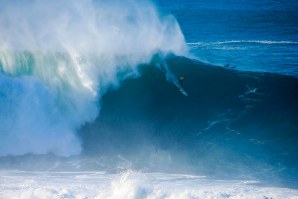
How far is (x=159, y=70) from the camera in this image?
1969 cm

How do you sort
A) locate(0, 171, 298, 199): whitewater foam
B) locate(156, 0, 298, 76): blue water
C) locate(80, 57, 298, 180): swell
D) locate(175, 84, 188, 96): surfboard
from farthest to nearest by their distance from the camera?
1. locate(156, 0, 298, 76): blue water
2. locate(175, 84, 188, 96): surfboard
3. locate(80, 57, 298, 180): swell
4. locate(0, 171, 298, 199): whitewater foam

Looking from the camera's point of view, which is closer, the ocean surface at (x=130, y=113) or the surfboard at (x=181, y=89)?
the ocean surface at (x=130, y=113)

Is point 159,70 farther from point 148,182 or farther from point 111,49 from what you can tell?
point 148,182

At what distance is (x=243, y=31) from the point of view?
32812 mm

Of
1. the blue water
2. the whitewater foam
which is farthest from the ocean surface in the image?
the blue water

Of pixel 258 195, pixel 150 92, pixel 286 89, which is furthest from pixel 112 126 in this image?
pixel 286 89

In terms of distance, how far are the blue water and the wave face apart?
16.1 feet

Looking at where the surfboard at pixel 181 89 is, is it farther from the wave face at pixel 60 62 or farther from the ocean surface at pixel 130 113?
the wave face at pixel 60 62

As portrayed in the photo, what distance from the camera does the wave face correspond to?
15.9m

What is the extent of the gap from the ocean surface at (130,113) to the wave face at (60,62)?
0.06 meters

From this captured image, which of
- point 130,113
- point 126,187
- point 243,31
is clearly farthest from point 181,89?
point 243,31

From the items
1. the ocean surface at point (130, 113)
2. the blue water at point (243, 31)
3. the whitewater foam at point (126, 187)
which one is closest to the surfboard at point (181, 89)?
the ocean surface at point (130, 113)

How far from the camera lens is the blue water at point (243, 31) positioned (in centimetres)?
2428

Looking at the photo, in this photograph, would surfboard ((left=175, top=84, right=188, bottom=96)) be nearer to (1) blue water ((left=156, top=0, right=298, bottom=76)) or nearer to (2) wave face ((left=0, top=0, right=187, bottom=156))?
(2) wave face ((left=0, top=0, right=187, bottom=156))
